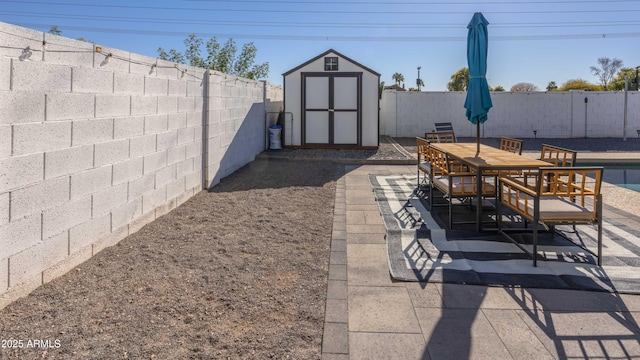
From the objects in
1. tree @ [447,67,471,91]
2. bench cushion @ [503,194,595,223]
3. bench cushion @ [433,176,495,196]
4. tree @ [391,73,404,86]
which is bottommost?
bench cushion @ [503,194,595,223]

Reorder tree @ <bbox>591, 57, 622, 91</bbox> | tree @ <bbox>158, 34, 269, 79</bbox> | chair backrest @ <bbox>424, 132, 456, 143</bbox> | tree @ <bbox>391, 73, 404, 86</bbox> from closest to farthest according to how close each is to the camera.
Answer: chair backrest @ <bbox>424, 132, 456, 143</bbox> → tree @ <bbox>158, 34, 269, 79</bbox> → tree @ <bbox>591, 57, 622, 91</bbox> → tree @ <bbox>391, 73, 404, 86</bbox>

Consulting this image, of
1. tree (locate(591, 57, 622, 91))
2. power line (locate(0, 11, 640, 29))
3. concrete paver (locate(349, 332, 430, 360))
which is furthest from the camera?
tree (locate(591, 57, 622, 91))

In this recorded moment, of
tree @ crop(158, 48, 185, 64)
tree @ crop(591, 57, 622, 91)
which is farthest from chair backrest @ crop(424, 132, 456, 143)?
tree @ crop(591, 57, 622, 91)

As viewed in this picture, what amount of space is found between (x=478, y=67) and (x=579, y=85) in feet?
106

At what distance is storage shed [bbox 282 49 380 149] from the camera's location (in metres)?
11.3

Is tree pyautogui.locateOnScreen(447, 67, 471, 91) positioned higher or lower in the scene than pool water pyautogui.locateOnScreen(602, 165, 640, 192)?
higher

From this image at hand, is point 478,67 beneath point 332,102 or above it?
beneath

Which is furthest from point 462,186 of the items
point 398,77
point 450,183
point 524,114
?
point 398,77

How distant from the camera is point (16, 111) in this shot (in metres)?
2.46

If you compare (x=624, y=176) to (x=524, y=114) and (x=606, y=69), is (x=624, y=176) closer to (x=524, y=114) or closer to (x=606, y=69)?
(x=524, y=114)

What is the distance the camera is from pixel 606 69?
1460 inches

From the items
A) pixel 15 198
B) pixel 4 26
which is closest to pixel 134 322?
pixel 15 198

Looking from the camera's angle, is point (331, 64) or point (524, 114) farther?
point (524, 114)

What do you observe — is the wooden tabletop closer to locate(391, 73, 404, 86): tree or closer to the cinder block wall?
the cinder block wall
